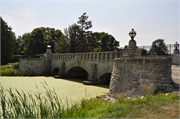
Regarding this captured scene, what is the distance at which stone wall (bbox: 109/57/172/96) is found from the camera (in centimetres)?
785

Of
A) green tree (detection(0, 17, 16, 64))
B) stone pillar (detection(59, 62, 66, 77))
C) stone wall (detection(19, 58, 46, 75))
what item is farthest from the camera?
green tree (detection(0, 17, 16, 64))

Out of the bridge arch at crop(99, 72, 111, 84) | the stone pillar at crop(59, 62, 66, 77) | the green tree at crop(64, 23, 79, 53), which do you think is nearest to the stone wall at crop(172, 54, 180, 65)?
the bridge arch at crop(99, 72, 111, 84)

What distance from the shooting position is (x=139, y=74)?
8852 millimetres

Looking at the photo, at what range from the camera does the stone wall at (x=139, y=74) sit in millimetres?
7848

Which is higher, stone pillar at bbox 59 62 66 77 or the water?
stone pillar at bbox 59 62 66 77

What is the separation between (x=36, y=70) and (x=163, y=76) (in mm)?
23231

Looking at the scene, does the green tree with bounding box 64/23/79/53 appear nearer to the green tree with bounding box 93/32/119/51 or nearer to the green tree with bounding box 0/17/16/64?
the green tree with bounding box 93/32/119/51

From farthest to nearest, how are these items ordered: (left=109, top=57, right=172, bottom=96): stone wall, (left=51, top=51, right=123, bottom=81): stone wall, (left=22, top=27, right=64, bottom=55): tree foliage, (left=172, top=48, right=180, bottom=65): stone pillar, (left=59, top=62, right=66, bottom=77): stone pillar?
(left=22, top=27, right=64, bottom=55): tree foliage
(left=59, top=62, right=66, bottom=77): stone pillar
(left=51, top=51, right=123, bottom=81): stone wall
(left=172, top=48, right=180, bottom=65): stone pillar
(left=109, top=57, right=172, bottom=96): stone wall

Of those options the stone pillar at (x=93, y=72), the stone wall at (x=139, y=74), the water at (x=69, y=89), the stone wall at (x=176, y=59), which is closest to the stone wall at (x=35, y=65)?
the water at (x=69, y=89)

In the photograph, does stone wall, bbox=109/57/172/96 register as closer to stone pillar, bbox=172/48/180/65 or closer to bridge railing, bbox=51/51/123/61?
bridge railing, bbox=51/51/123/61

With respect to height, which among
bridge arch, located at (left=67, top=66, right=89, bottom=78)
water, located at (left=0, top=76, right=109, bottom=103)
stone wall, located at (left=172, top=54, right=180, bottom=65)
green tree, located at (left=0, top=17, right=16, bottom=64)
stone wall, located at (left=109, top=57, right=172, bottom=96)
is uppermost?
green tree, located at (left=0, top=17, right=16, bottom=64)

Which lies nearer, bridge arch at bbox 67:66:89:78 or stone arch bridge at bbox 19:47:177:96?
stone arch bridge at bbox 19:47:177:96

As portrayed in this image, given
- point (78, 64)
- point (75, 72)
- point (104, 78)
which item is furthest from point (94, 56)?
A: point (75, 72)

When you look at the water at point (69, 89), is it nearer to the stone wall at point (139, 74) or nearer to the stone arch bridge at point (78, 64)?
the stone arch bridge at point (78, 64)
